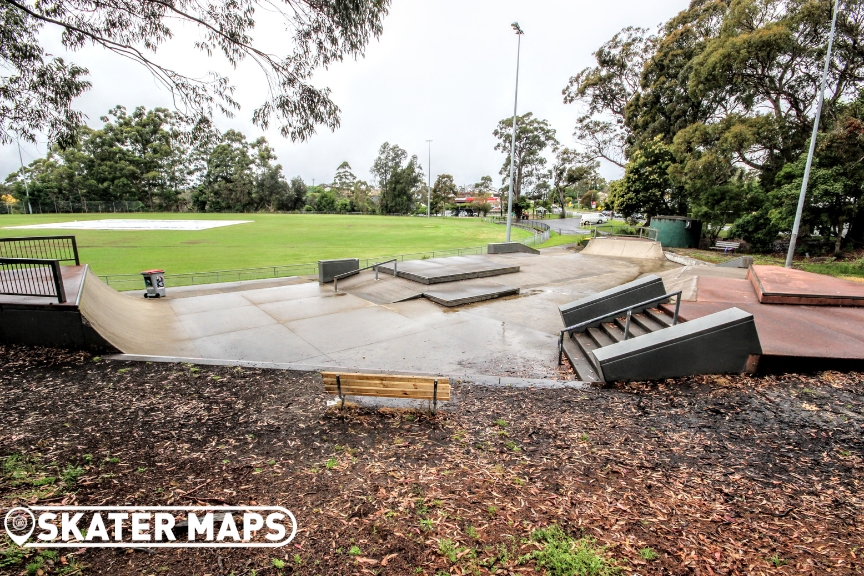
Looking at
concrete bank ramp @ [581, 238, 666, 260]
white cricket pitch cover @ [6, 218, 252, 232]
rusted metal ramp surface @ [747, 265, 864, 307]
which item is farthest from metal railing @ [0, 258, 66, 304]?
white cricket pitch cover @ [6, 218, 252, 232]

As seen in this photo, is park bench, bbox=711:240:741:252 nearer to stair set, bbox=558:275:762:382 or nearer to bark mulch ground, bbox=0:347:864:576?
bark mulch ground, bbox=0:347:864:576

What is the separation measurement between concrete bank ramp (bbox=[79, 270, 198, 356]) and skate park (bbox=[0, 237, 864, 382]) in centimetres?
5

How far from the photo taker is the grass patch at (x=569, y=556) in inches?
114

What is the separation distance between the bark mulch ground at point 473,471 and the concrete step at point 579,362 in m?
0.52

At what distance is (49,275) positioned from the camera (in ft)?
28.4

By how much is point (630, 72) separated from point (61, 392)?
140ft

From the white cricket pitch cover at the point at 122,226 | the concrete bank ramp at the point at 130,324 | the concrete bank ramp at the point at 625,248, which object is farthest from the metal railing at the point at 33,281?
the white cricket pitch cover at the point at 122,226

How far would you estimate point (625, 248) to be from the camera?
25.7 metres

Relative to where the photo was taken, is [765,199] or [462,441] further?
[765,199]

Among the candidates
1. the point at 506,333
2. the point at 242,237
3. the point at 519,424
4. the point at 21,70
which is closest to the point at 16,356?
the point at 21,70

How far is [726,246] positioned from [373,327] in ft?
86.2

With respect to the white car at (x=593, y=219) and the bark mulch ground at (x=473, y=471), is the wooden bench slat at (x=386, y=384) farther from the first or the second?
the white car at (x=593, y=219)

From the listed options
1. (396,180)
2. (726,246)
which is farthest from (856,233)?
(396,180)

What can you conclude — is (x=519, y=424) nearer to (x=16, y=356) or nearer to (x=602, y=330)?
(x=602, y=330)
